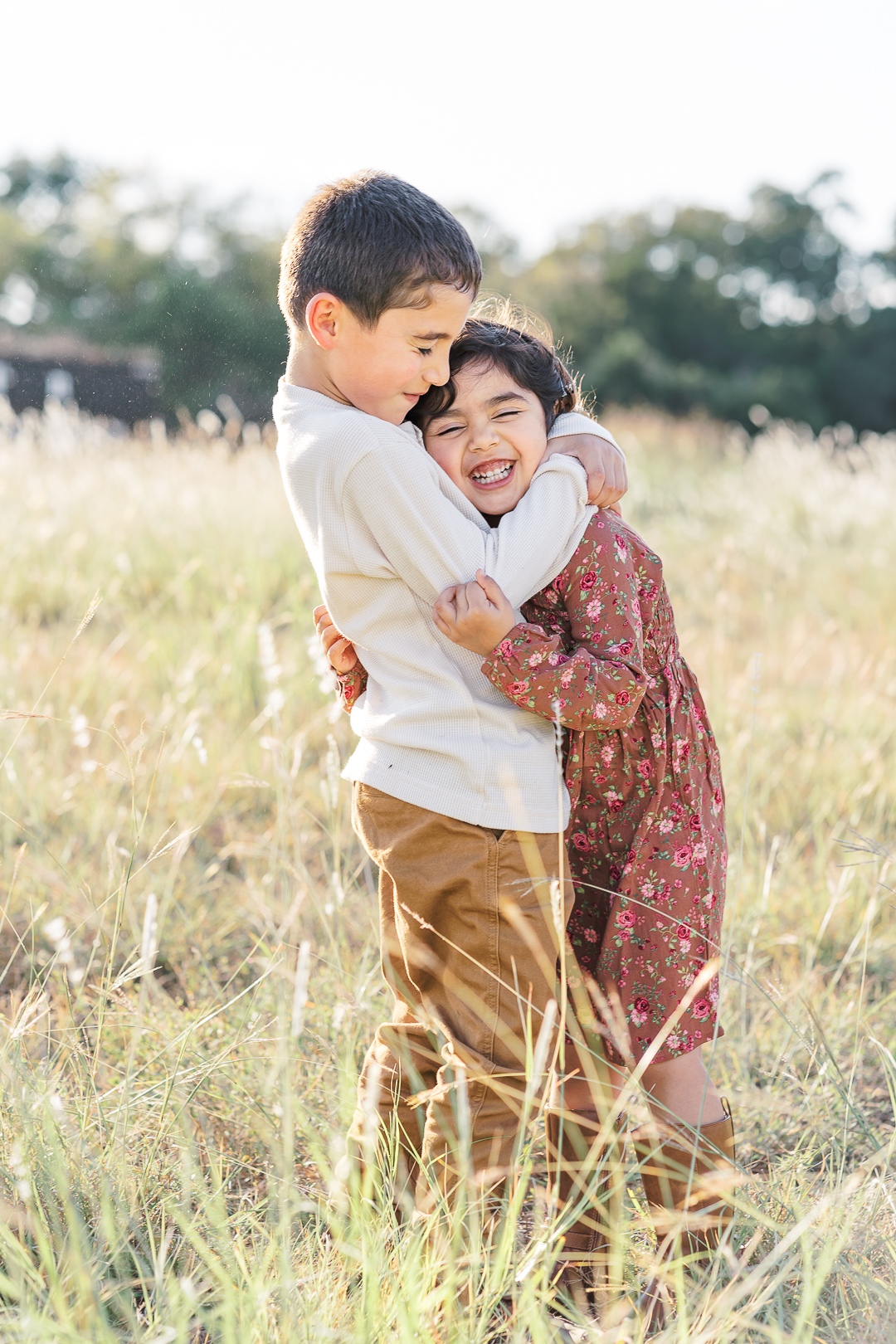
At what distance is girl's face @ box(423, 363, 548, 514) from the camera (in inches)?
59.6

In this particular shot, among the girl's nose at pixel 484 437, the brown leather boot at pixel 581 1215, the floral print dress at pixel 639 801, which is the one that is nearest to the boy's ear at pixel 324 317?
the girl's nose at pixel 484 437

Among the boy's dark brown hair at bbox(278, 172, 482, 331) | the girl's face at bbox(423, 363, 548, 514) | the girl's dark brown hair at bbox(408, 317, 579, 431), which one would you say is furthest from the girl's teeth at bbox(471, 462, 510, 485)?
the boy's dark brown hair at bbox(278, 172, 482, 331)

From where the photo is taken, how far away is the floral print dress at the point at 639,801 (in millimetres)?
1461

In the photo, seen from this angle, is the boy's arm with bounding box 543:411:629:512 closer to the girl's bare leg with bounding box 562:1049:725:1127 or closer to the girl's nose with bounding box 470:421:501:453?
the girl's nose with bounding box 470:421:501:453

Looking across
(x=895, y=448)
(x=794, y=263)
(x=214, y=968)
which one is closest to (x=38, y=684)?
(x=214, y=968)

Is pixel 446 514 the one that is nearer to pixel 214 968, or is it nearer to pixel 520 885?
pixel 520 885

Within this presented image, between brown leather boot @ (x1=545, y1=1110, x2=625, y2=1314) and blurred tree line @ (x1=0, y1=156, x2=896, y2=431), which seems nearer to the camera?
brown leather boot @ (x1=545, y1=1110, x2=625, y2=1314)

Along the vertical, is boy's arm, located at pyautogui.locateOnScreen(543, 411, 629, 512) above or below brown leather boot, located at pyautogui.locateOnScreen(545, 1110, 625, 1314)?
above

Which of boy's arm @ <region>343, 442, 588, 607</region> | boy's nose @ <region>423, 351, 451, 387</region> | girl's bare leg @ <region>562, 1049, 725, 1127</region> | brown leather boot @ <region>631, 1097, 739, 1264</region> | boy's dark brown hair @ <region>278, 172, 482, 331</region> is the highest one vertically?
boy's dark brown hair @ <region>278, 172, 482, 331</region>

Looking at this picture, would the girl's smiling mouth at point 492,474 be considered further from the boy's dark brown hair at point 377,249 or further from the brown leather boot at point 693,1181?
the brown leather boot at point 693,1181

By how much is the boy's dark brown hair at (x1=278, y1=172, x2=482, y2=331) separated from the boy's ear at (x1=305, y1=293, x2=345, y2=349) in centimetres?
1

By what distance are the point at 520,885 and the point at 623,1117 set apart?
1.82 feet

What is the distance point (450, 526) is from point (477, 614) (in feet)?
0.43

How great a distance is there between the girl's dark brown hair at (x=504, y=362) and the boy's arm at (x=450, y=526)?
183 mm
